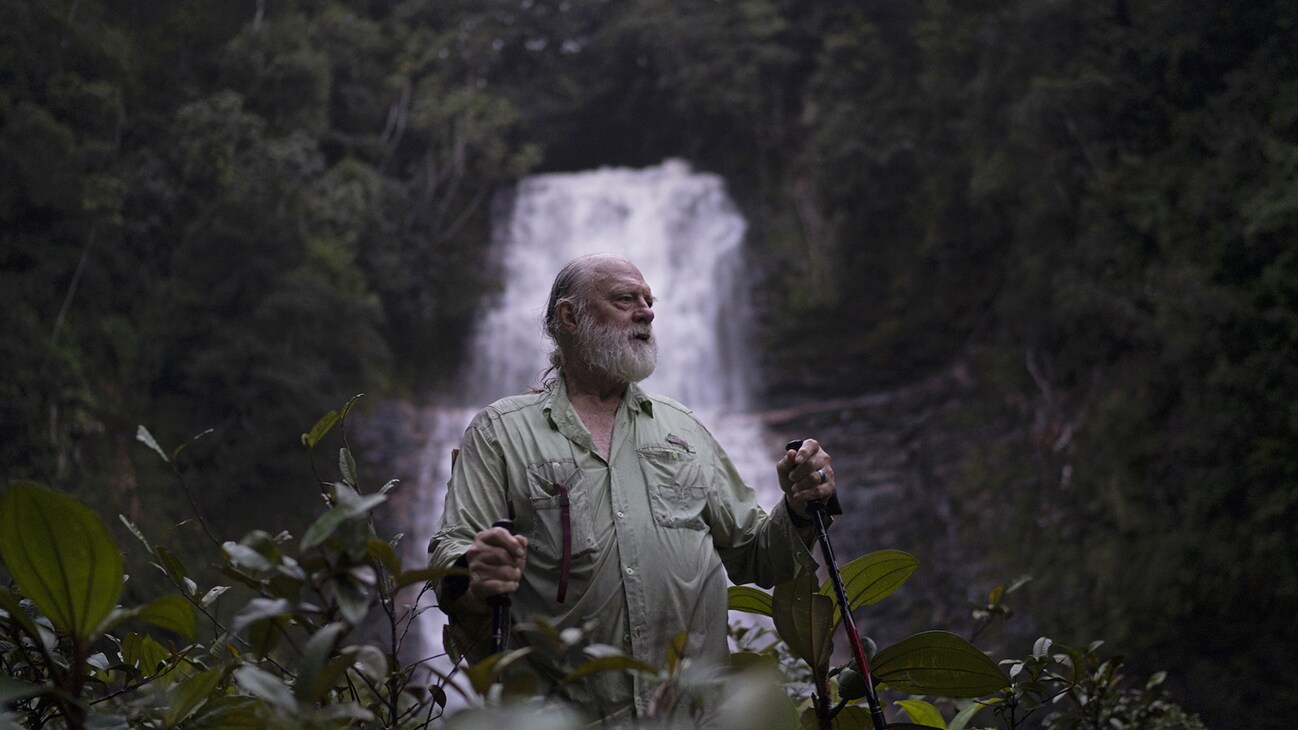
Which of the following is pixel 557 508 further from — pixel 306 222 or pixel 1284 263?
pixel 306 222

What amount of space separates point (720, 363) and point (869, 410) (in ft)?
6.48

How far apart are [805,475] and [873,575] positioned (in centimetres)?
22

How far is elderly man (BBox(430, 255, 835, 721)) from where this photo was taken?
186 centimetres

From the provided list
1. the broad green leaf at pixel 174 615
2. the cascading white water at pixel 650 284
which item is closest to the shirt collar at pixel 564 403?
the broad green leaf at pixel 174 615

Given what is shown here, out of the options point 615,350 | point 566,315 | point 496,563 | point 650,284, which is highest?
point 650,284

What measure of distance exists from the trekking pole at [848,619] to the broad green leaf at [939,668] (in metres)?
0.04

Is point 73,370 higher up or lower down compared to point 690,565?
higher up

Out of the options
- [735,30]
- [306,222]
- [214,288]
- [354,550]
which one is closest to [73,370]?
[214,288]

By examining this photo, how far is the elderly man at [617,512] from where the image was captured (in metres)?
1.86

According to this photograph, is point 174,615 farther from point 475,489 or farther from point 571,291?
point 571,291

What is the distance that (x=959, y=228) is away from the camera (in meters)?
12.7

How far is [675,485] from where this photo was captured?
2.04m

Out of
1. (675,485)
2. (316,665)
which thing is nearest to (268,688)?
(316,665)

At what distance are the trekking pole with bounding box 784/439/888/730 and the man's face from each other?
0.44 meters
